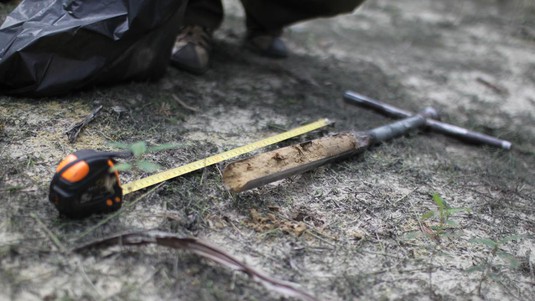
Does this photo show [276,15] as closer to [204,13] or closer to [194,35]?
[204,13]

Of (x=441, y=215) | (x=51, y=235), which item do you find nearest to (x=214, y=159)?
(x=51, y=235)

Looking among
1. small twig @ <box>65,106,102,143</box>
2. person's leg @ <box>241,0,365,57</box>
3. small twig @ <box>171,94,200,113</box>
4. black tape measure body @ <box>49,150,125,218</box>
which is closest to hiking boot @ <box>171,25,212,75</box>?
small twig @ <box>171,94,200,113</box>

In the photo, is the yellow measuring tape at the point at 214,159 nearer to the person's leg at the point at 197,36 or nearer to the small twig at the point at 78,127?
the small twig at the point at 78,127

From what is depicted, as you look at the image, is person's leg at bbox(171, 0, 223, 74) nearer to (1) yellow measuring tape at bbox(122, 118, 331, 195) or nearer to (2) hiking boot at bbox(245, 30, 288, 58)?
(2) hiking boot at bbox(245, 30, 288, 58)

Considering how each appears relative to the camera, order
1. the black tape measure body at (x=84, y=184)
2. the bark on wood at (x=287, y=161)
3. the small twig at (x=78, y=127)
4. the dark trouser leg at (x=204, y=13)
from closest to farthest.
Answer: the black tape measure body at (x=84, y=184) → the bark on wood at (x=287, y=161) → the small twig at (x=78, y=127) → the dark trouser leg at (x=204, y=13)

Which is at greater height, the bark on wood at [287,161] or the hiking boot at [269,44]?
the bark on wood at [287,161]

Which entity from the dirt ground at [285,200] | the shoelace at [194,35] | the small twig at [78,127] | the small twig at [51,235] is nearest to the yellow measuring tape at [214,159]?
the dirt ground at [285,200]

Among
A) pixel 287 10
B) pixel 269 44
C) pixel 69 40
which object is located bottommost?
pixel 269 44
